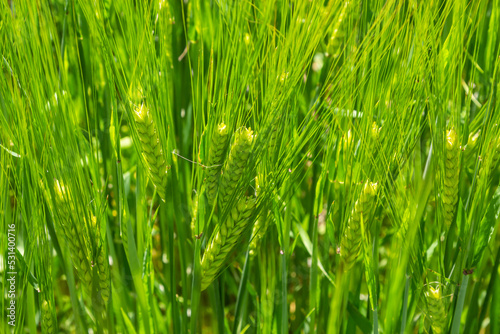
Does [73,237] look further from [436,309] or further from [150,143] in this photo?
[436,309]

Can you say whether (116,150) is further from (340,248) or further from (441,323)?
(441,323)

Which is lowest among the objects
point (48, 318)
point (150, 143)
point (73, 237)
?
point (48, 318)

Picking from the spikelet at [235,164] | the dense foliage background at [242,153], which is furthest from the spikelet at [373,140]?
the spikelet at [235,164]

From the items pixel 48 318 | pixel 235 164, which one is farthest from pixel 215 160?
pixel 48 318

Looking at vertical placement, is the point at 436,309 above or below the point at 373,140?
below

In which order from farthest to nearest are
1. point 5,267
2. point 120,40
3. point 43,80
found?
1. point 120,40
2. point 5,267
3. point 43,80

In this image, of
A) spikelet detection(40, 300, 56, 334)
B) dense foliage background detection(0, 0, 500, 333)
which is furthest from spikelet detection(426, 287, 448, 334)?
spikelet detection(40, 300, 56, 334)

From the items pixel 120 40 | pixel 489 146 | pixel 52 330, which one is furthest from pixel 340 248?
pixel 120 40
